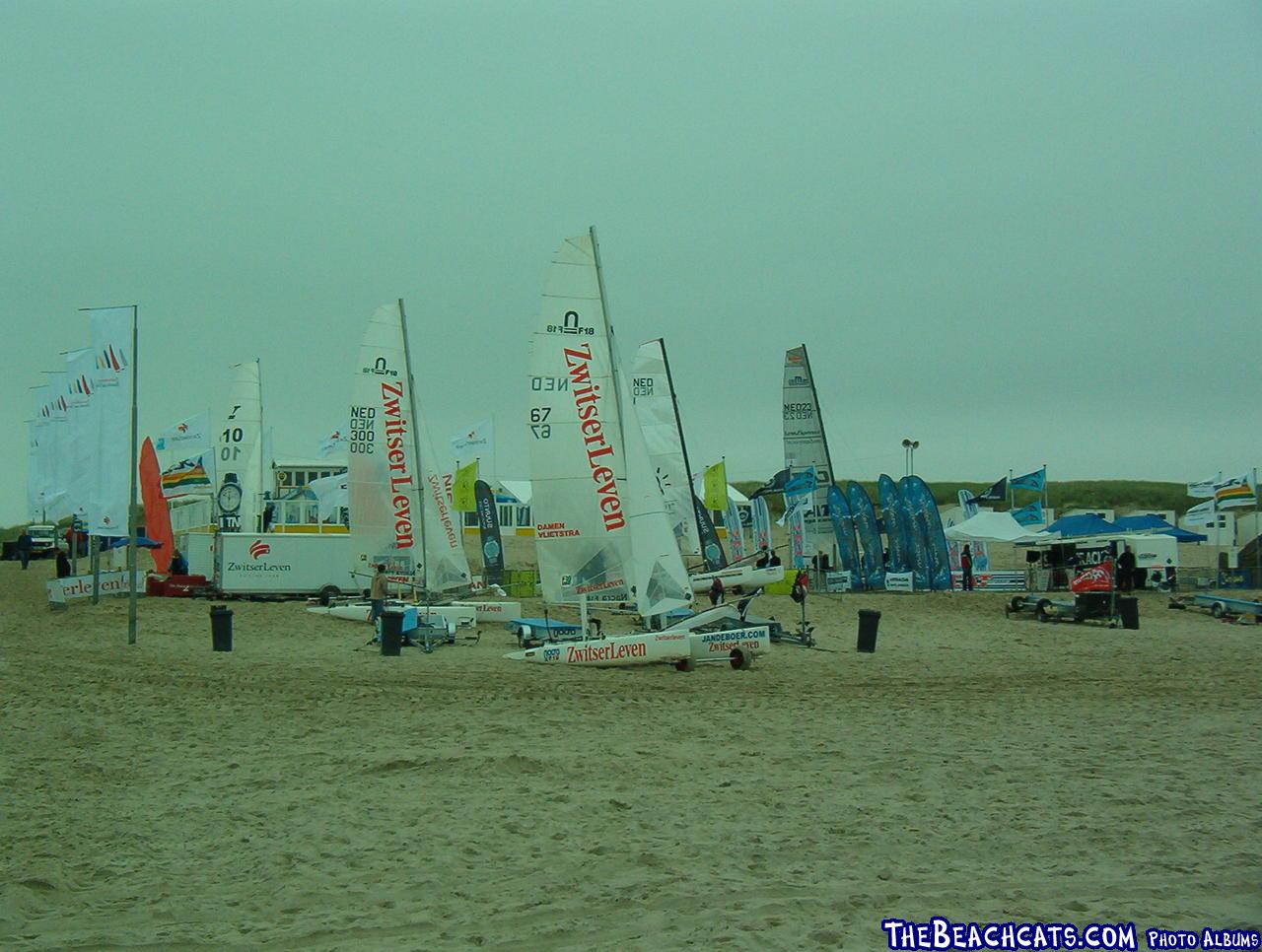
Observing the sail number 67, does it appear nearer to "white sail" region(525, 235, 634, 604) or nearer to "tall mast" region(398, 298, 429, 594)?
"white sail" region(525, 235, 634, 604)

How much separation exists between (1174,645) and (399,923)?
60.8 feet

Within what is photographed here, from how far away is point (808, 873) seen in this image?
6527 mm

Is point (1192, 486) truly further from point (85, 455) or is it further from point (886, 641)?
point (85, 455)

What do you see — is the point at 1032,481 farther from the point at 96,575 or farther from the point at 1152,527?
the point at 96,575

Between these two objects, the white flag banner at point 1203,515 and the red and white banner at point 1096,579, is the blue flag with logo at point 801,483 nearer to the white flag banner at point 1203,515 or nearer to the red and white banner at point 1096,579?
the red and white banner at point 1096,579

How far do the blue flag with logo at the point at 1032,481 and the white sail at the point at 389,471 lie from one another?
2089 cm

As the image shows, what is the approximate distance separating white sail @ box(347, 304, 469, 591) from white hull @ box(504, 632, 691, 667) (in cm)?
915

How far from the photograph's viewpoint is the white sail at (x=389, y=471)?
82.5 ft

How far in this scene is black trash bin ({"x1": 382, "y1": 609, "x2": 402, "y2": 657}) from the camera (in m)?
18.2

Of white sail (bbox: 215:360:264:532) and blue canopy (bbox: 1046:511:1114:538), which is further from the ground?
white sail (bbox: 215:360:264:532)

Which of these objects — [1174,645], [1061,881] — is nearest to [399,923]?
[1061,881]

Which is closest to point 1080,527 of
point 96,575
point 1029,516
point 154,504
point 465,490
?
point 1029,516

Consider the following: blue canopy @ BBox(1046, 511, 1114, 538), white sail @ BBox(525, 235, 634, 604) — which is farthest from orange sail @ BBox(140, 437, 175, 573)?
blue canopy @ BBox(1046, 511, 1114, 538)

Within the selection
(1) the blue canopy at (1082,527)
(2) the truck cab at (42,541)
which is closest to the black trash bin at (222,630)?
(1) the blue canopy at (1082,527)
